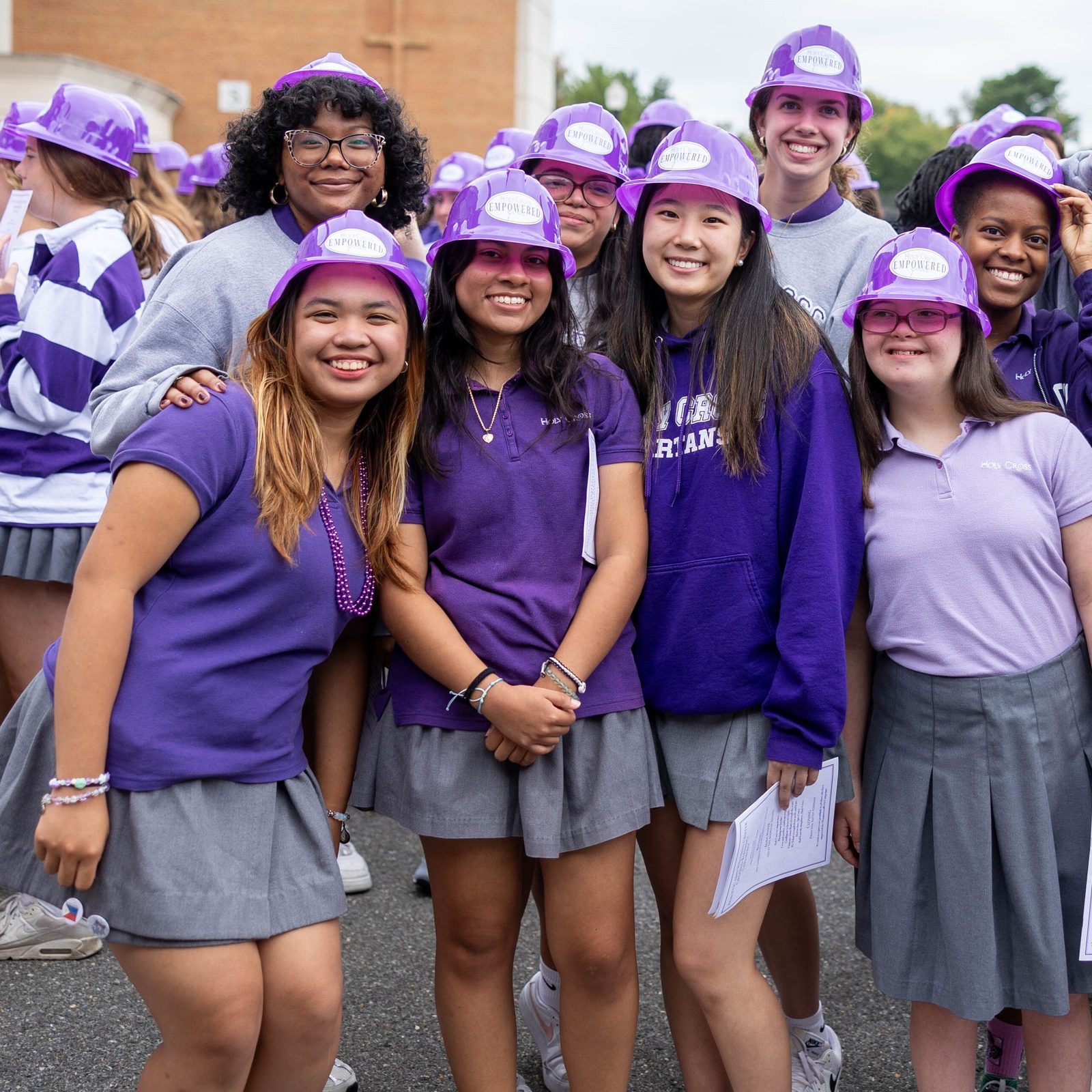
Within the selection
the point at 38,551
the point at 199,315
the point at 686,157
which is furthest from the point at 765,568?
the point at 38,551

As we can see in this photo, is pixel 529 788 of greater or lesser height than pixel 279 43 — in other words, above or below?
below

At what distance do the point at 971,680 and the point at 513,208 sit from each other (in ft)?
4.63

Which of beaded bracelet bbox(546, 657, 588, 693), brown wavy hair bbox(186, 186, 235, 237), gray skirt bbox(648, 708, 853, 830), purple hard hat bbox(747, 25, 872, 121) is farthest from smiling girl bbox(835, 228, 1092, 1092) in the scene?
brown wavy hair bbox(186, 186, 235, 237)

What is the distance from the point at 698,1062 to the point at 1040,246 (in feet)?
7.00

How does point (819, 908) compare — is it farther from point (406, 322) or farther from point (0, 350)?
point (0, 350)

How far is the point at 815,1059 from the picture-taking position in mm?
3117

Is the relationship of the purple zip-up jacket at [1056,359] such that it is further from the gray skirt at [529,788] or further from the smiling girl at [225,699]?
the smiling girl at [225,699]

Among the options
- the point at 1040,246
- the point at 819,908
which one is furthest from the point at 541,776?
the point at 819,908

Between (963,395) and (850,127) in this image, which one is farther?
(850,127)

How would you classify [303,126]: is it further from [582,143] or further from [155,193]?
[155,193]

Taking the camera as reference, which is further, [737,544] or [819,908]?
[819,908]

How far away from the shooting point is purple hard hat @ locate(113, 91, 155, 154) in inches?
165

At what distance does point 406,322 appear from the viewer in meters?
2.58

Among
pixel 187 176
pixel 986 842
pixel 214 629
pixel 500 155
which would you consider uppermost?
pixel 187 176
